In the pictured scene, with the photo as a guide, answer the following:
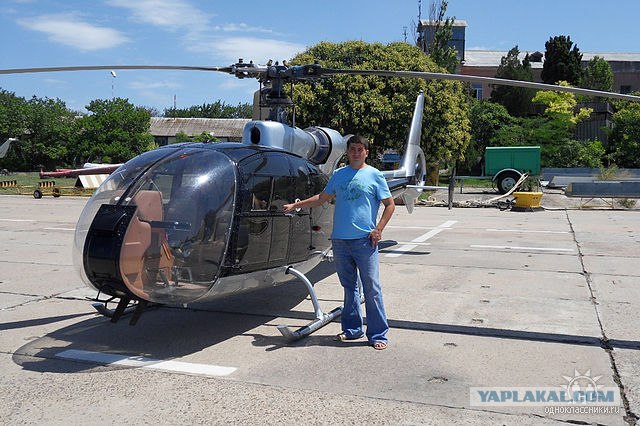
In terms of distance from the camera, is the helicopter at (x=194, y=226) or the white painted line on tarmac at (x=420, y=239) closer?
the helicopter at (x=194, y=226)

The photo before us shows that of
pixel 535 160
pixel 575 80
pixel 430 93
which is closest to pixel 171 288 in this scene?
pixel 430 93

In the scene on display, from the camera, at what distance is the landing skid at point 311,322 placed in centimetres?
538

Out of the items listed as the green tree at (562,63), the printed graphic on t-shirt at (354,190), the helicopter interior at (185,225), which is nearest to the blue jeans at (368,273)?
the printed graphic on t-shirt at (354,190)

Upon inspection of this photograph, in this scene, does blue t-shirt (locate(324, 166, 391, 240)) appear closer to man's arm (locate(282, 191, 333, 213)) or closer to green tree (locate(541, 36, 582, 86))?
man's arm (locate(282, 191, 333, 213))

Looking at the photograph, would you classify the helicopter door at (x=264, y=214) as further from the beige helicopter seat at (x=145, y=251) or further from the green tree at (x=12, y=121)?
the green tree at (x=12, y=121)

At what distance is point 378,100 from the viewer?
25562 millimetres

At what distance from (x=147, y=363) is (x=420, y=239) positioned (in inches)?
359

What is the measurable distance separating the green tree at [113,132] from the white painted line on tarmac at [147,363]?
46376 mm

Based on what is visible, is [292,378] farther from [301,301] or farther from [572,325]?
[572,325]

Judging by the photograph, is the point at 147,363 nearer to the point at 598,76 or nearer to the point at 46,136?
the point at 46,136

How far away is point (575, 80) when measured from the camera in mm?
51219

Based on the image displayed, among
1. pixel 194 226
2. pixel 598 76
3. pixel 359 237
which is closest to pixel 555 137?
pixel 598 76

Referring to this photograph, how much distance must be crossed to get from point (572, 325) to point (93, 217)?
188 inches

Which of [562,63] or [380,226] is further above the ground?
[562,63]
